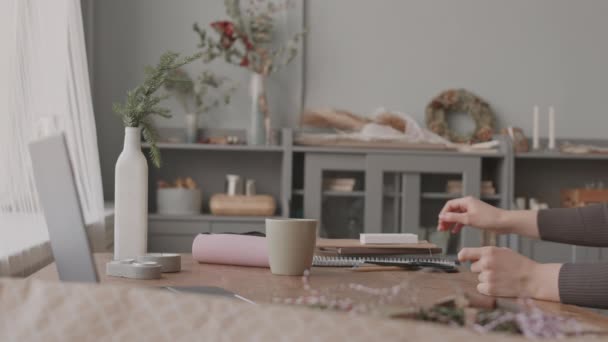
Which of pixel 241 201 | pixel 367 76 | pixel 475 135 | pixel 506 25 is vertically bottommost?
pixel 241 201

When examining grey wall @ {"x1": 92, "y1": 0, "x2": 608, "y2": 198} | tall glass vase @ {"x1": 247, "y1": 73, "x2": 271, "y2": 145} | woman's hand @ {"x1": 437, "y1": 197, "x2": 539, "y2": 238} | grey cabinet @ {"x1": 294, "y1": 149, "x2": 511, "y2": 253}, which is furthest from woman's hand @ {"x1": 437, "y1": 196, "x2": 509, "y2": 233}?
grey wall @ {"x1": 92, "y1": 0, "x2": 608, "y2": 198}

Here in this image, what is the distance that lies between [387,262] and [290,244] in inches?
10.9

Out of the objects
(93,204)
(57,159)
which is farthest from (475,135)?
(57,159)

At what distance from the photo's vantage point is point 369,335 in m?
0.51

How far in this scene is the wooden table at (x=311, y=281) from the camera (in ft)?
3.74

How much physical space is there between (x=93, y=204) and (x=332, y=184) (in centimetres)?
150

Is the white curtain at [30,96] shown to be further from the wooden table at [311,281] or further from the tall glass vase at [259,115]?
the tall glass vase at [259,115]

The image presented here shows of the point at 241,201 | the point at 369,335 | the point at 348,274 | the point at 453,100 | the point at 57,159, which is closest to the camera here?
the point at 369,335

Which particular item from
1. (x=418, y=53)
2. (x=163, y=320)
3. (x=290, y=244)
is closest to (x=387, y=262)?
(x=290, y=244)

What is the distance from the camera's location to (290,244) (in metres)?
1.36

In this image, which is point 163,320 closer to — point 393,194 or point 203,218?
point 203,218

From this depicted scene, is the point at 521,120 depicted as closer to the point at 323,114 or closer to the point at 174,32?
the point at 323,114

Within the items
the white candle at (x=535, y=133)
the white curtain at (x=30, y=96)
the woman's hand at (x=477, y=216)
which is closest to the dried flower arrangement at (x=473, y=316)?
the woman's hand at (x=477, y=216)

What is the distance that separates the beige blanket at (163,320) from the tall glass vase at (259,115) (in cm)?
353
